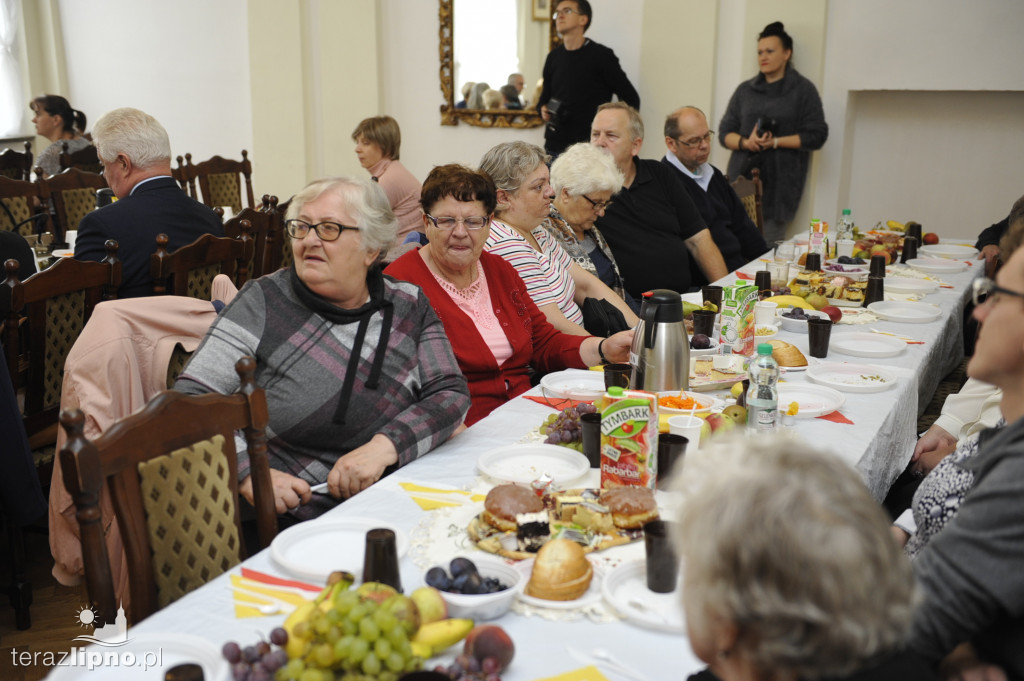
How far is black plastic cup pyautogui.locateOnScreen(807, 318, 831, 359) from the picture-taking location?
2545 mm

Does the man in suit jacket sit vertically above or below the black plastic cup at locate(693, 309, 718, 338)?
above

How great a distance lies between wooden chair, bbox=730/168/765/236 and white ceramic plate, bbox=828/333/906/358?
104 inches

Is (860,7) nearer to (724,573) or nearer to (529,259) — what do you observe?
(529,259)

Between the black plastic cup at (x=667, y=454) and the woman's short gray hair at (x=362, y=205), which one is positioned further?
the woman's short gray hair at (x=362, y=205)

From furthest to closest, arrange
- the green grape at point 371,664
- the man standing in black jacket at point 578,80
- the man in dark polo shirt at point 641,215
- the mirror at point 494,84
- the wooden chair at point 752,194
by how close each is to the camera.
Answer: the mirror at point 494,84 → the man standing in black jacket at point 578,80 → the wooden chair at point 752,194 → the man in dark polo shirt at point 641,215 → the green grape at point 371,664

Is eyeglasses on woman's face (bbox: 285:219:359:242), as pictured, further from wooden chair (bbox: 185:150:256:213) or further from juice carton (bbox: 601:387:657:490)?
wooden chair (bbox: 185:150:256:213)

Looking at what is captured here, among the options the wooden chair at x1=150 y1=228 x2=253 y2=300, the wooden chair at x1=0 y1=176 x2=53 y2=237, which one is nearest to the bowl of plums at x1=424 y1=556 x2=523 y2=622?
the wooden chair at x1=150 y1=228 x2=253 y2=300

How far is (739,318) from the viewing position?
2453mm

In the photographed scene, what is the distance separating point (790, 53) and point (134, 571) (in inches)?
217

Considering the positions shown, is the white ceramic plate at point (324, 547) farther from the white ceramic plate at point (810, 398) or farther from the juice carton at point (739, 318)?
the juice carton at point (739, 318)

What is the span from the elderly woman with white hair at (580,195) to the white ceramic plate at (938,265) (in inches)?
61.1

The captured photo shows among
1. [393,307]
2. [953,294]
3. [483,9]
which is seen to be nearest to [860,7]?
[483,9]

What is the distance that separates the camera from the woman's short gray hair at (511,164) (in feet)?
9.61

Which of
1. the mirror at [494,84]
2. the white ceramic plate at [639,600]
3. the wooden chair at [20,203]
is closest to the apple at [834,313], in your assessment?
the white ceramic plate at [639,600]
